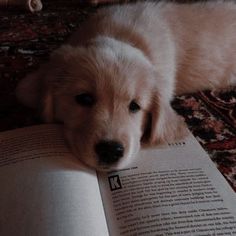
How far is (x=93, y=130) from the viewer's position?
1.17 meters

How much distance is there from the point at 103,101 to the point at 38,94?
0.28 metres

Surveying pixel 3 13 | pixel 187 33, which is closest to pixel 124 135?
pixel 187 33

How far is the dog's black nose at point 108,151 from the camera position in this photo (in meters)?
1.13

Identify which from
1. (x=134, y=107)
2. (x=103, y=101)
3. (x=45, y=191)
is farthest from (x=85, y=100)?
(x=45, y=191)

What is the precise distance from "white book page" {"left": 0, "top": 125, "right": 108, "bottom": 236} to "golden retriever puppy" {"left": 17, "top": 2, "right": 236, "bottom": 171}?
9 centimetres

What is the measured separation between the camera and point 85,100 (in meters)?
1.28

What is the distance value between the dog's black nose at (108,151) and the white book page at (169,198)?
0.14 feet

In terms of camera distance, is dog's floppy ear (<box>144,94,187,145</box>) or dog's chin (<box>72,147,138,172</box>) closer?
dog's chin (<box>72,147,138,172</box>)

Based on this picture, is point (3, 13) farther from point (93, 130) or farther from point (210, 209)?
point (210, 209)

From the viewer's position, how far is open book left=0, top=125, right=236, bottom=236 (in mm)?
896

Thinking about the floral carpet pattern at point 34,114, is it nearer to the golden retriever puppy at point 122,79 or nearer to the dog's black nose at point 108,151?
the golden retriever puppy at point 122,79

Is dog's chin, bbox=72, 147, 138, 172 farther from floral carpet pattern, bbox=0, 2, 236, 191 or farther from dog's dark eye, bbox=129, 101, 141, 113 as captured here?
floral carpet pattern, bbox=0, 2, 236, 191

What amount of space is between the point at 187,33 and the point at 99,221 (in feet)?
3.99

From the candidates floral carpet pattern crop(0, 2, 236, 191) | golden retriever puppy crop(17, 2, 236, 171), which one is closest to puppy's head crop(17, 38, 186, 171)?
golden retriever puppy crop(17, 2, 236, 171)
